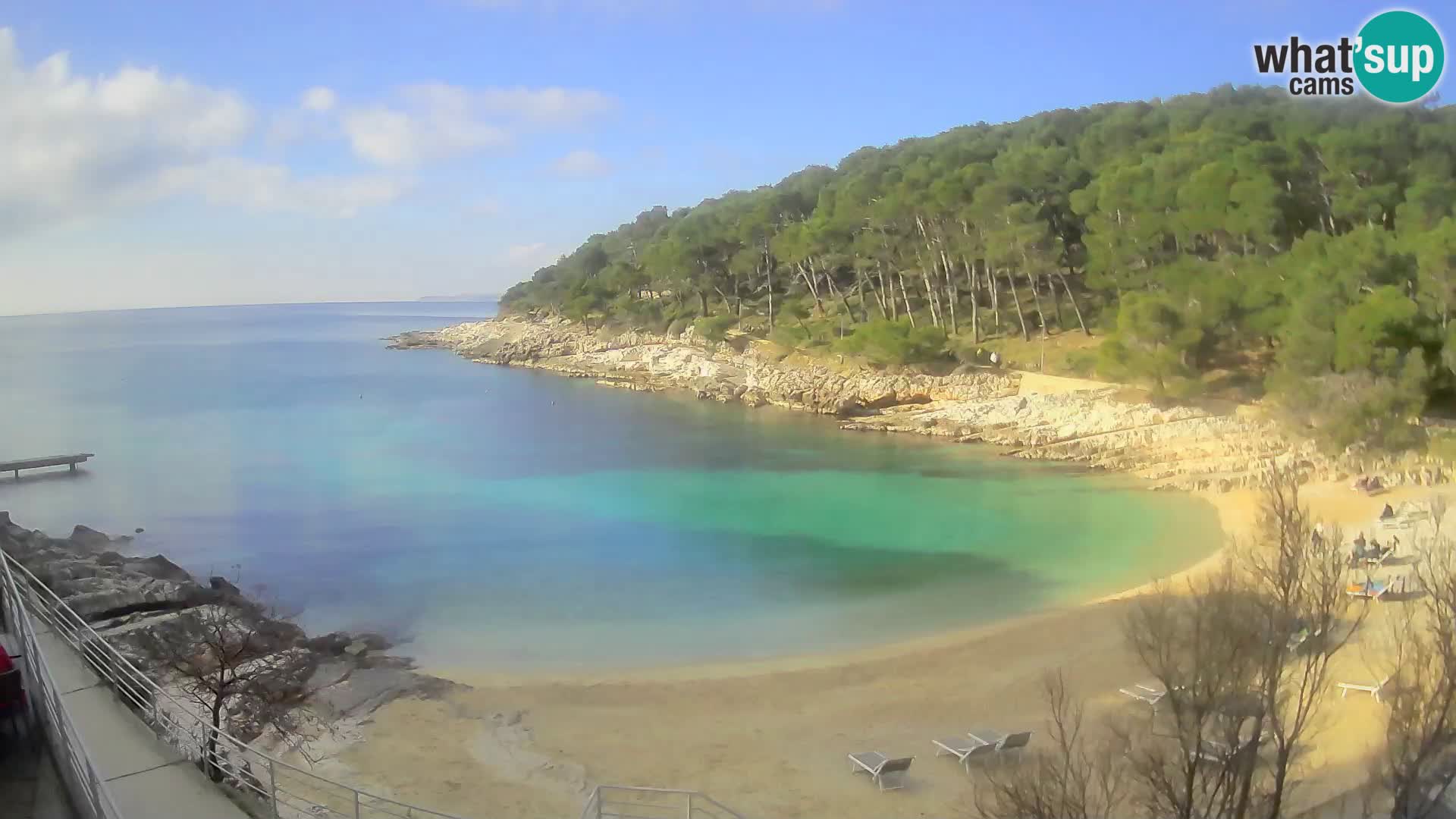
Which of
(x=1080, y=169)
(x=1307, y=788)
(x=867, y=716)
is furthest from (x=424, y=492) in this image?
(x=1080, y=169)

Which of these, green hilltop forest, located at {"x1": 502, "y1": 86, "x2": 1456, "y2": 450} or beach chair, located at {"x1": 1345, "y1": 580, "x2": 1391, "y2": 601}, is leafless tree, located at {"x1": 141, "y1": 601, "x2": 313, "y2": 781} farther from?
green hilltop forest, located at {"x1": 502, "y1": 86, "x2": 1456, "y2": 450}

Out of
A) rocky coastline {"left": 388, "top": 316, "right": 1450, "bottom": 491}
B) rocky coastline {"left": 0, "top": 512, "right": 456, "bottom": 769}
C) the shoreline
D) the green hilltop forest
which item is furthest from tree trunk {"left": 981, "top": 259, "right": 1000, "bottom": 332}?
rocky coastline {"left": 0, "top": 512, "right": 456, "bottom": 769}

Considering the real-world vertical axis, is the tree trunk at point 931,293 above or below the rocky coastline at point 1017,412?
above

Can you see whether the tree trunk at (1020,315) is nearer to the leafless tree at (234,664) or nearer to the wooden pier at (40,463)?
the leafless tree at (234,664)

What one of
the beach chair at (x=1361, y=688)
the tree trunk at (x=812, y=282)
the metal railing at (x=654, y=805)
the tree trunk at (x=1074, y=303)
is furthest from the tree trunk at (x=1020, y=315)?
the metal railing at (x=654, y=805)

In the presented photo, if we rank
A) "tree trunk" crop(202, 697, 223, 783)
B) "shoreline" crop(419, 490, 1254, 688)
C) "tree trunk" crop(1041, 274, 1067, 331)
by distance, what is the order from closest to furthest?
"tree trunk" crop(202, 697, 223, 783), "shoreline" crop(419, 490, 1254, 688), "tree trunk" crop(1041, 274, 1067, 331)
